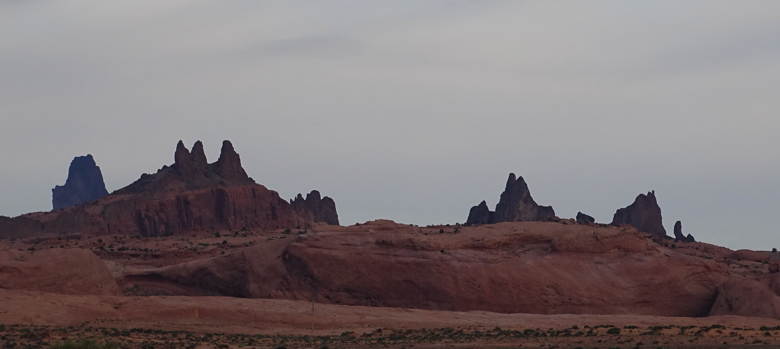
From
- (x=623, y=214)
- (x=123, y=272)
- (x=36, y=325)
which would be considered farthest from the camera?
(x=623, y=214)

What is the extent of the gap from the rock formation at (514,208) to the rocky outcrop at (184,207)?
1465 centimetres

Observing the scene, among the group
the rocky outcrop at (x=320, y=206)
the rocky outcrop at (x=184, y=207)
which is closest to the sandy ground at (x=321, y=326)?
the rocky outcrop at (x=184, y=207)

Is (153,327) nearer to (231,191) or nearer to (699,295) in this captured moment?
(699,295)

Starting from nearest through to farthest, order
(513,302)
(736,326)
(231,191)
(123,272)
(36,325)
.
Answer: (36,325)
(736,326)
(513,302)
(123,272)
(231,191)

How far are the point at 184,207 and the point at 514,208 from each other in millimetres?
26670

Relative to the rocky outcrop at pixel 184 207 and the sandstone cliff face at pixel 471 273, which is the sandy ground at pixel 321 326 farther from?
the rocky outcrop at pixel 184 207

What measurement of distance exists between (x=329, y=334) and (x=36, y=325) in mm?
12729

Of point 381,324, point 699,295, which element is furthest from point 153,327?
point 699,295

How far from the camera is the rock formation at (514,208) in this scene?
109438 millimetres

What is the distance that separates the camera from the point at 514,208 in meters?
110

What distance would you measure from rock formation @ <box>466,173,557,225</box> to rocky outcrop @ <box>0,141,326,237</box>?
48.1 feet

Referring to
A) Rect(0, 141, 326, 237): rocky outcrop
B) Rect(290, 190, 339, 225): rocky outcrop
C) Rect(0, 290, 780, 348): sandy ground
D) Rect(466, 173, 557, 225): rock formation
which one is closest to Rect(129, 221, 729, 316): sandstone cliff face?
Rect(0, 290, 780, 348): sandy ground

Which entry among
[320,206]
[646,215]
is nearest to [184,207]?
[320,206]

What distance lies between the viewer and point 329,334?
59.6 meters
